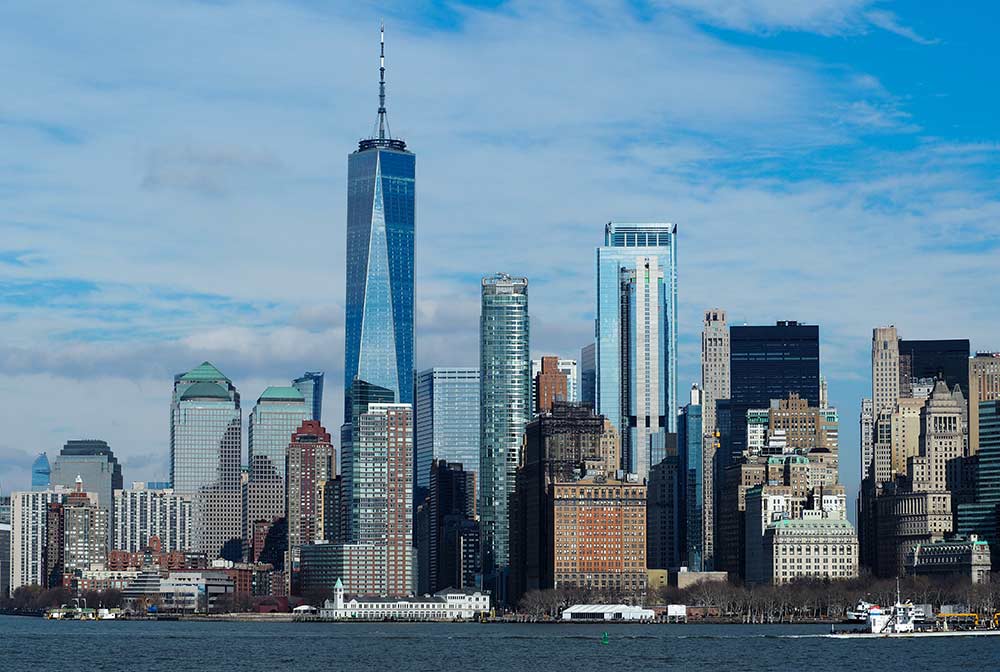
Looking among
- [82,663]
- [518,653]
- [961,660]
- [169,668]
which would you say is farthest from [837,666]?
[82,663]

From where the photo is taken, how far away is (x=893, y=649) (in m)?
191

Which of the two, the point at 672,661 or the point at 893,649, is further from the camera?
the point at 893,649

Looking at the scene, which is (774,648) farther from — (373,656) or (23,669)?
(23,669)

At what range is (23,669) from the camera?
17388 cm

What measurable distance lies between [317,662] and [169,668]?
14450 mm

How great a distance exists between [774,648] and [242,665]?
53619mm

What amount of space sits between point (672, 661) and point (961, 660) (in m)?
24.7

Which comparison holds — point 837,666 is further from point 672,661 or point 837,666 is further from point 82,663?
point 82,663

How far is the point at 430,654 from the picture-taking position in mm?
197750

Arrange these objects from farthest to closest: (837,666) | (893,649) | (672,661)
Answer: (893,649) < (672,661) < (837,666)

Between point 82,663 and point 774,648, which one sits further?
point 774,648

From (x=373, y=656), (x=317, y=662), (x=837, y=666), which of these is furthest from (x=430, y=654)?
(x=837, y=666)

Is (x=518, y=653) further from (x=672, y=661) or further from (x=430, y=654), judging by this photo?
(x=672, y=661)

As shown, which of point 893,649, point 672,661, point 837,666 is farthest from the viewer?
point 893,649
